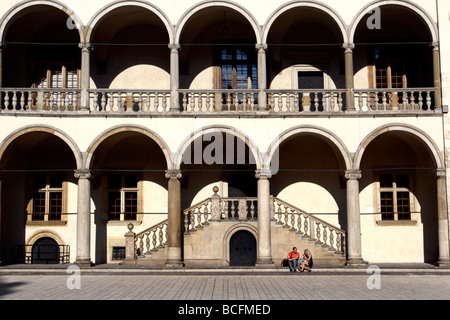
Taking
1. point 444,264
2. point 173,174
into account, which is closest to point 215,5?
point 173,174

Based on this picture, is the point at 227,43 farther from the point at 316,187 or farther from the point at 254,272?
the point at 254,272

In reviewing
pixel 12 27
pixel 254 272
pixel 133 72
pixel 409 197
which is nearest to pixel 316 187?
pixel 409 197

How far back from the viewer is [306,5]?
21.1 m

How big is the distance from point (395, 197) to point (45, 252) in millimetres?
14300

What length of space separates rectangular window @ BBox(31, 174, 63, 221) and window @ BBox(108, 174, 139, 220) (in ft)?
6.66

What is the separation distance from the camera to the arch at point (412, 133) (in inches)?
803

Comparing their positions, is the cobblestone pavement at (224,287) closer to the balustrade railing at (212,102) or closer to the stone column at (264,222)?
the stone column at (264,222)

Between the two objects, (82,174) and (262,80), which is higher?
(262,80)

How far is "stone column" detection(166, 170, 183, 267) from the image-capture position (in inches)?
793

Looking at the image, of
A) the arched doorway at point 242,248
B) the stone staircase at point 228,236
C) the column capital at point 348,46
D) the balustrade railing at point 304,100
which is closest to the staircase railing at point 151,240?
the stone staircase at point 228,236

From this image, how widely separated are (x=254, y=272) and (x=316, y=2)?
10058 millimetres

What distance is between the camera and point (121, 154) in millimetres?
23438

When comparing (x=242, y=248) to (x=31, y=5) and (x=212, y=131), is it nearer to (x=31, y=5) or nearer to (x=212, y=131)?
(x=212, y=131)
